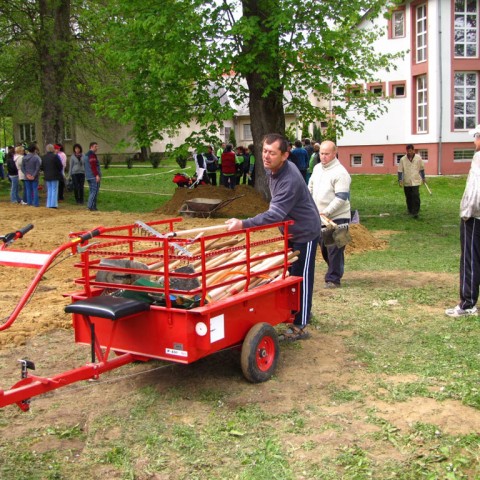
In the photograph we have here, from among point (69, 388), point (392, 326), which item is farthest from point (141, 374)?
point (392, 326)

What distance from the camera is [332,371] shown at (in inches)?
234

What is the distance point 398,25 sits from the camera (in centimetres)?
3525

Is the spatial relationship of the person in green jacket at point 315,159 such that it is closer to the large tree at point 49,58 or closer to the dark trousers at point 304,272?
the large tree at point 49,58

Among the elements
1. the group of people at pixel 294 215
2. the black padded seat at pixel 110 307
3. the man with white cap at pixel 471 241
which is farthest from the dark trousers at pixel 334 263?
the black padded seat at pixel 110 307

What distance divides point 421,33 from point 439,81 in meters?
3.27

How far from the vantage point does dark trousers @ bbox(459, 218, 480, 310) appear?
23.9 feet

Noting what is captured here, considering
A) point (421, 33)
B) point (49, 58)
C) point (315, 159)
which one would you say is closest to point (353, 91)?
point (315, 159)

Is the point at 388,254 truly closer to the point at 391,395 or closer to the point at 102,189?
the point at 391,395

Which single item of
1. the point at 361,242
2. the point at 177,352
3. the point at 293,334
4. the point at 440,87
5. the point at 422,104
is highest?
the point at 440,87

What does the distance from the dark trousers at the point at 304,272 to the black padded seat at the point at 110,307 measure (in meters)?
1.99

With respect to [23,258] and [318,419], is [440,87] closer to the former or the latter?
[318,419]

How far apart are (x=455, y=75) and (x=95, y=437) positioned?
31.1 m

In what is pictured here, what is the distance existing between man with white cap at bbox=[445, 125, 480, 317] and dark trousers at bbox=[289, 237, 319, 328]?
1774mm

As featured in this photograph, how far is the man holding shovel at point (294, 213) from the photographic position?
6.18m
